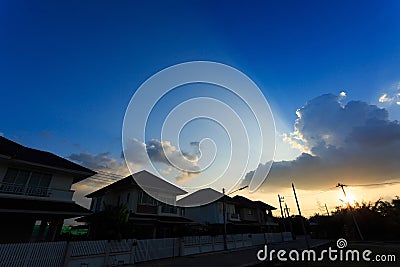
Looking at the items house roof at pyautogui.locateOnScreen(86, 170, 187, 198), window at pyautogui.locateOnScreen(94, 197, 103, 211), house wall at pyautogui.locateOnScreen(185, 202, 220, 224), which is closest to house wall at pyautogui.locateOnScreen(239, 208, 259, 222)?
house wall at pyautogui.locateOnScreen(185, 202, 220, 224)

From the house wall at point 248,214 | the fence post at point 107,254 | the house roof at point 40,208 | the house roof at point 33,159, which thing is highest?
the house roof at point 33,159

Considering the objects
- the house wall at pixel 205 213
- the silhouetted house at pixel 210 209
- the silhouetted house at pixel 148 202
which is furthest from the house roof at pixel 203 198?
the silhouetted house at pixel 148 202

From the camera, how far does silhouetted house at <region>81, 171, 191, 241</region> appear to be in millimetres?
19938

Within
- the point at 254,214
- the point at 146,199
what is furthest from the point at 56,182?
the point at 254,214

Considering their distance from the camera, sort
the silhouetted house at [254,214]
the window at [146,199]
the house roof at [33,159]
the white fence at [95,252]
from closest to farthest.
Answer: the white fence at [95,252]
the house roof at [33,159]
the window at [146,199]
the silhouetted house at [254,214]

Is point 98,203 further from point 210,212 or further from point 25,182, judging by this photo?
point 210,212

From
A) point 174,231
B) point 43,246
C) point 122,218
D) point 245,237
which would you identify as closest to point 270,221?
point 245,237

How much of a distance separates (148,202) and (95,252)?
10.3 meters

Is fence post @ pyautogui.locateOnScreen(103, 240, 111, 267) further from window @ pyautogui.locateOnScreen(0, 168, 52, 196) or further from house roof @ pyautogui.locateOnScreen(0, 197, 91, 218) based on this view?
window @ pyautogui.locateOnScreen(0, 168, 52, 196)

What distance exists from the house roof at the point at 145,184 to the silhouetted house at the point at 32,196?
683cm

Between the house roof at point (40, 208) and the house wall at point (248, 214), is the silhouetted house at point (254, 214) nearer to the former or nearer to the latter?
the house wall at point (248, 214)

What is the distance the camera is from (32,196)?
13.1 metres

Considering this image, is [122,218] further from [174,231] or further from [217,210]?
[217,210]

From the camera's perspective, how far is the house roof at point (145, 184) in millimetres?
21453
